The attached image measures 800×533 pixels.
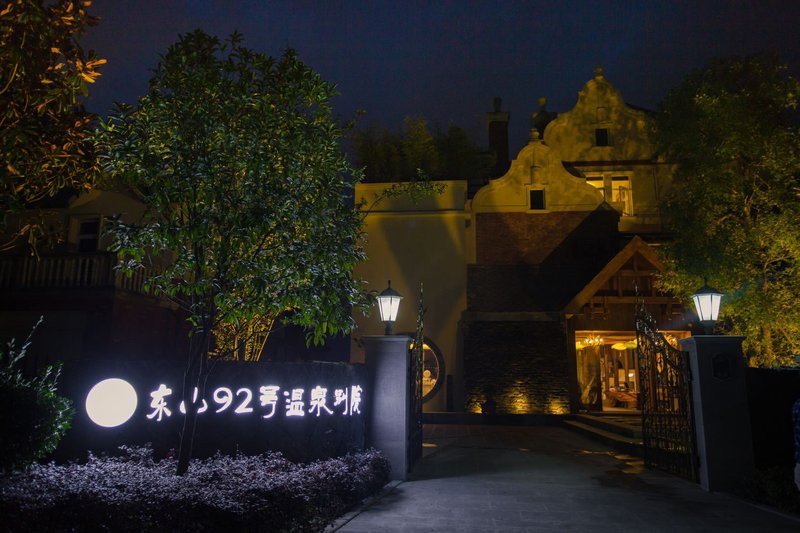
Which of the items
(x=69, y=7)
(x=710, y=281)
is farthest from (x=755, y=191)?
(x=69, y=7)

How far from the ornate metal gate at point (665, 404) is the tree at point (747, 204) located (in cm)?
245

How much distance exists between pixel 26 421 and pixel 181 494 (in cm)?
198

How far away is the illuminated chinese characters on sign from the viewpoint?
7.05m

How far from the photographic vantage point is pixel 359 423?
8.86 metres

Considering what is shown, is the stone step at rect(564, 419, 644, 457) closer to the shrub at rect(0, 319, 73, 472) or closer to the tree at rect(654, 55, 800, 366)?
the tree at rect(654, 55, 800, 366)

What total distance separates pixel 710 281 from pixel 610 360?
10.6m

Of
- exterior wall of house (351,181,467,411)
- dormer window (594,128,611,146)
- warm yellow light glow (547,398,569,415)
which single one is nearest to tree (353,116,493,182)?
exterior wall of house (351,181,467,411)

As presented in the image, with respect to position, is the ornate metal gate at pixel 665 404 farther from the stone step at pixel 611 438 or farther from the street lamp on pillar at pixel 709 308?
the stone step at pixel 611 438

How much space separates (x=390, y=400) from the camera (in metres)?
9.01

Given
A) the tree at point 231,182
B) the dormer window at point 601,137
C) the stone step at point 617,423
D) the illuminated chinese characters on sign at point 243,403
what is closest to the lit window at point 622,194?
the dormer window at point 601,137

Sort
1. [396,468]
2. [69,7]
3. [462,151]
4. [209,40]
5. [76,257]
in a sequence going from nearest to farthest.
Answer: [69,7] → [209,40] → [396,468] → [76,257] → [462,151]

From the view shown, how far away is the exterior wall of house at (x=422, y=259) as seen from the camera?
20.6 meters

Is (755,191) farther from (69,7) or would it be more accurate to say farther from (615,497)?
(69,7)

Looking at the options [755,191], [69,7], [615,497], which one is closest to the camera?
[69,7]
